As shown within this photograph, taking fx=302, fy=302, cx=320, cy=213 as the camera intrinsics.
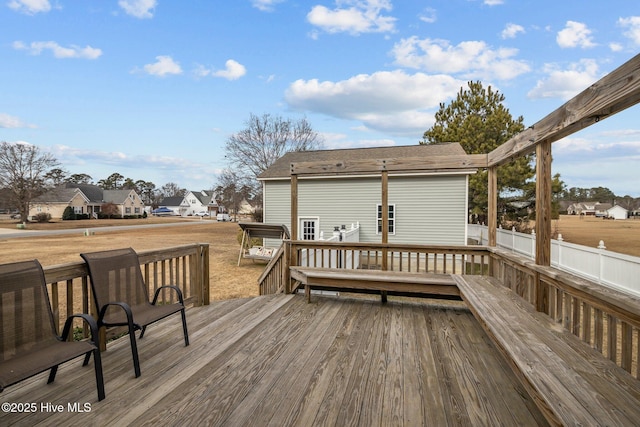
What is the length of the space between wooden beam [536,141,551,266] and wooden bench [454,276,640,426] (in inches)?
21.7

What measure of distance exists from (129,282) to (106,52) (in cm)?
1214

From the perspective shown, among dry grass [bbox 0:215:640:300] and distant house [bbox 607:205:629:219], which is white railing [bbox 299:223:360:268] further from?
distant house [bbox 607:205:629:219]

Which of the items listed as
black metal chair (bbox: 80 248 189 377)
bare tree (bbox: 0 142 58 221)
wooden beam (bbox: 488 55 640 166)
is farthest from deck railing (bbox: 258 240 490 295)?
bare tree (bbox: 0 142 58 221)

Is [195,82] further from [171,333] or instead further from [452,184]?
[171,333]

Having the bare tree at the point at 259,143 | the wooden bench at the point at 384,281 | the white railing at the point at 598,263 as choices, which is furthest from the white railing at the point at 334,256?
the bare tree at the point at 259,143

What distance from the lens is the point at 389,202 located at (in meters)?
11.5

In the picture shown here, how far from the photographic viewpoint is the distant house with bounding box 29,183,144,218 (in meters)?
36.4

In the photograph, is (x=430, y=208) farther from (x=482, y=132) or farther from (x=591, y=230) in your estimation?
(x=591, y=230)

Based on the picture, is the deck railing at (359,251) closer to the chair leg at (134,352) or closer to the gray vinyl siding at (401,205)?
the chair leg at (134,352)

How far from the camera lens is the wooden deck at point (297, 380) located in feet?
6.19

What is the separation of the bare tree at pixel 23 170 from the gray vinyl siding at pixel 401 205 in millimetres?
30280

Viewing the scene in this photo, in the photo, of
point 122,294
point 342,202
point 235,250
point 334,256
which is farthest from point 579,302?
point 235,250

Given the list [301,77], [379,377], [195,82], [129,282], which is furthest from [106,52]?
[379,377]

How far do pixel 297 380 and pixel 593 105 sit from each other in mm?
2735
